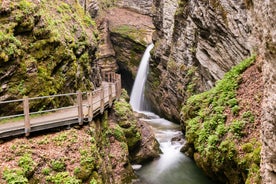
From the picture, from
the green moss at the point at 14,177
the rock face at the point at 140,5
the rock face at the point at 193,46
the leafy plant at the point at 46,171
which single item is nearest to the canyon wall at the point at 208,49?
the rock face at the point at 193,46

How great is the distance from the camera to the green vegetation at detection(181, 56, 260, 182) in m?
9.18

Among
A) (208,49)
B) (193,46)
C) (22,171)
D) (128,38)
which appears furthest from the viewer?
(128,38)

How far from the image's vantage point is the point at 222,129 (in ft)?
34.7

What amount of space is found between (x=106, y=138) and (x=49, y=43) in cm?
515

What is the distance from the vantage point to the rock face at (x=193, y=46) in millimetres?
15414

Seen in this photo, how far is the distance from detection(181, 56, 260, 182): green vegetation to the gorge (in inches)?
1.4

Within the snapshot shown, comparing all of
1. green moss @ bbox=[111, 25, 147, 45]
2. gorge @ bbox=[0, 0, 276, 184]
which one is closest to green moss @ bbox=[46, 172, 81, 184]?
gorge @ bbox=[0, 0, 276, 184]

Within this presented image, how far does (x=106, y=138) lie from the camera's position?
45.8ft

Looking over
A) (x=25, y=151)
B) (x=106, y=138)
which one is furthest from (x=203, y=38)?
(x=25, y=151)

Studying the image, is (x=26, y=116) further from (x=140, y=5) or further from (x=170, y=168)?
(x=140, y=5)

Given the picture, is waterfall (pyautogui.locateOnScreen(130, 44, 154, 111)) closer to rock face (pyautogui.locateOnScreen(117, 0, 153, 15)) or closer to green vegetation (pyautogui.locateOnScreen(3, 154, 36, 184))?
rock face (pyautogui.locateOnScreen(117, 0, 153, 15))

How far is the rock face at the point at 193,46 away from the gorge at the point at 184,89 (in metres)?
0.08

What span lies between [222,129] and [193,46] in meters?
12.3

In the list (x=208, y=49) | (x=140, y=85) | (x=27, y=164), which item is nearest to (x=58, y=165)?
(x=27, y=164)
